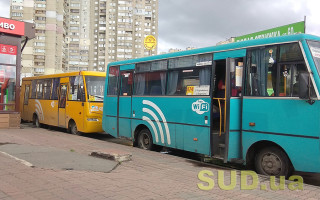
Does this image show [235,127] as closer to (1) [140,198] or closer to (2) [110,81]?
(1) [140,198]

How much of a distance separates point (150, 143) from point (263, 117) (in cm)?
421

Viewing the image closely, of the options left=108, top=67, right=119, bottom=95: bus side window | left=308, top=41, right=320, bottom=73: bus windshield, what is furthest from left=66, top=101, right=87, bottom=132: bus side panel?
left=308, top=41, right=320, bottom=73: bus windshield

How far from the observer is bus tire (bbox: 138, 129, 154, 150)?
9.61 metres

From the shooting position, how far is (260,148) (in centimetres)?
663

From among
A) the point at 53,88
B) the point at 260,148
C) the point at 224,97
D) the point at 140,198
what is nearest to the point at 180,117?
the point at 224,97

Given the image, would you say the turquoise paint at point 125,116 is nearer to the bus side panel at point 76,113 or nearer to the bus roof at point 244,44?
the bus roof at point 244,44

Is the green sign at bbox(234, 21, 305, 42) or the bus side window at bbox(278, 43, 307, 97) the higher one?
the green sign at bbox(234, 21, 305, 42)

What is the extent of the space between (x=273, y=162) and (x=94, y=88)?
879 cm

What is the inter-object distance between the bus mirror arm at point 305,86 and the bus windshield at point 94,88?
9.14 m

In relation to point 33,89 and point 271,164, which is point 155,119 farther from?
point 33,89

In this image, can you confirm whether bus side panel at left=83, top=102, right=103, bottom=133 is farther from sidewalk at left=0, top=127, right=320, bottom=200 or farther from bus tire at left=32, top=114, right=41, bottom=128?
sidewalk at left=0, top=127, right=320, bottom=200

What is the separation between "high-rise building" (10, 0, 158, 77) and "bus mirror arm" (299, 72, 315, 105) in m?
71.3

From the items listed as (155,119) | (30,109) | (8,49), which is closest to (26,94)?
(30,109)

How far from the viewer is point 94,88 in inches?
519
